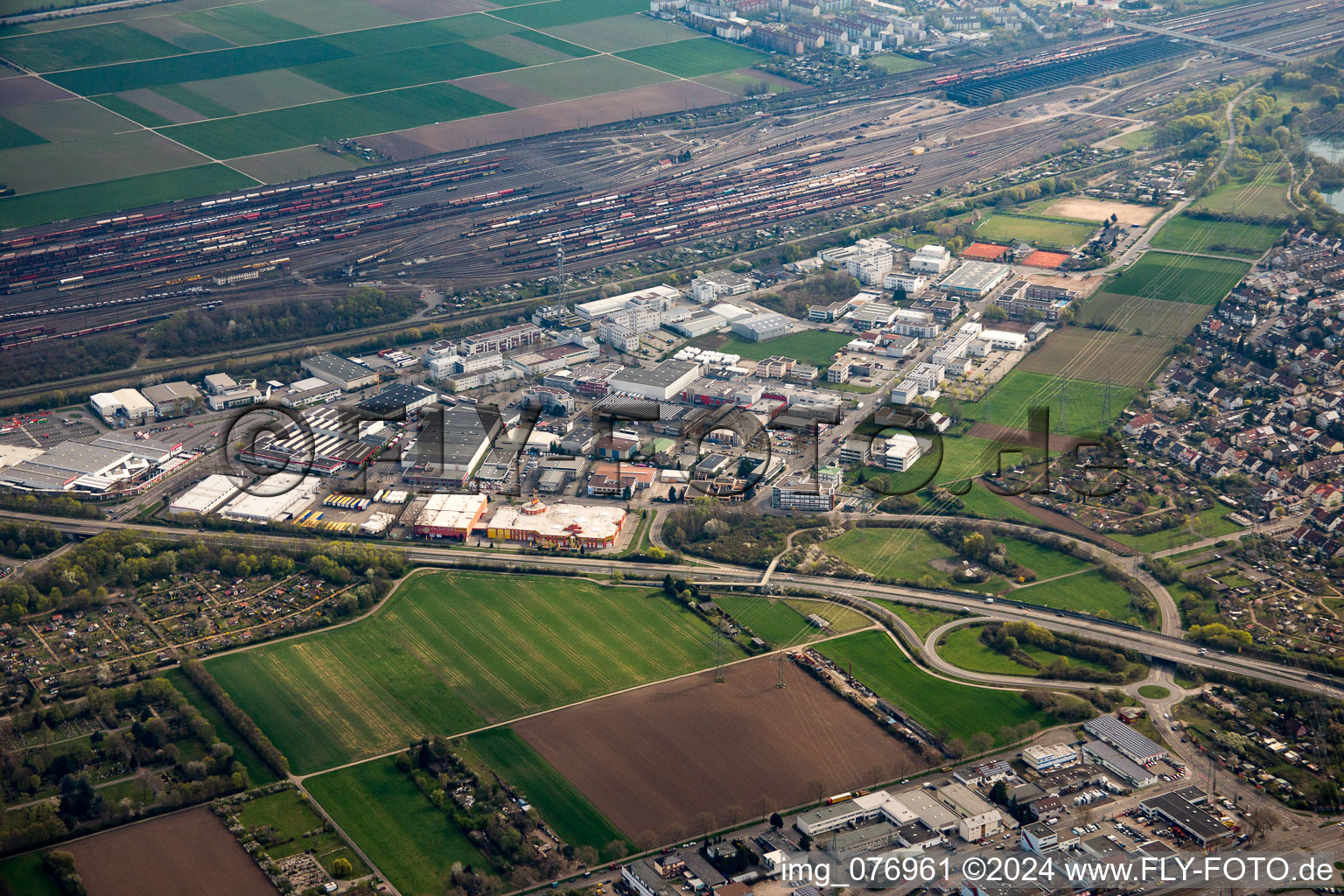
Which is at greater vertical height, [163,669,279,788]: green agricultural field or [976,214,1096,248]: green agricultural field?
[976,214,1096,248]: green agricultural field

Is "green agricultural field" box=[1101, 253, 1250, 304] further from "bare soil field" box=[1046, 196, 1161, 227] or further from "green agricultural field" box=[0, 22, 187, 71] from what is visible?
"green agricultural field" box=[0, 22, 187, 71]

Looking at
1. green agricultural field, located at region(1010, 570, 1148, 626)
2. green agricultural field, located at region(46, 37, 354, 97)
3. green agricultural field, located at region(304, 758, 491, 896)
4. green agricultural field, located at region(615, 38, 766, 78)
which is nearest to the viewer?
green agricultural field, located at region(304, 758, 491, 896)

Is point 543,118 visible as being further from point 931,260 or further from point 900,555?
point 900,555

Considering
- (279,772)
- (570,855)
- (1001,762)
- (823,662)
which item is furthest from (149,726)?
(1001,762)

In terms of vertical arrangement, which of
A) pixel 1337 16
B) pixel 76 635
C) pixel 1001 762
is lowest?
pixel 76 635

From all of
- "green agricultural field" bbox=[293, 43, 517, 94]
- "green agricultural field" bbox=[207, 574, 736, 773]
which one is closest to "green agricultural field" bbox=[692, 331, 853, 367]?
"green agricultural field" bbox=[207, 574, 736, 773]

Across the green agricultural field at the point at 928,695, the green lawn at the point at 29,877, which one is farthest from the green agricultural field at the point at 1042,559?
the green lawn at the point at 29,877

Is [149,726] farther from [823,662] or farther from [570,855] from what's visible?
[823,662]
